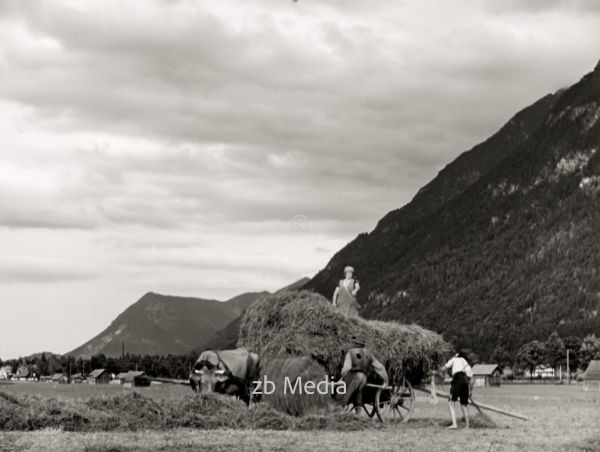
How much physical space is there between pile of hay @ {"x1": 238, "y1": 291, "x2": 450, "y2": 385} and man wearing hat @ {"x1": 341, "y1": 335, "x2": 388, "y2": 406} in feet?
0.77

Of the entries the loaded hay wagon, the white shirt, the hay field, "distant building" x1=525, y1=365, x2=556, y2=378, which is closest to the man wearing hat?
the loaded hay wagon

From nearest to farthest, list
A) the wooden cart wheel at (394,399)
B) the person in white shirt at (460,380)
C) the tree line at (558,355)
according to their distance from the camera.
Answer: the person in white shirt at (460,380) < the wooden cart wheel at (394,399) < the tree line at (558,355)

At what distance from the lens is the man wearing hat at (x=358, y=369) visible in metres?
26.9

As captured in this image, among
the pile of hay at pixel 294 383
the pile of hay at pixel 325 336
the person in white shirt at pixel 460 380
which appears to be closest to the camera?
the person in white shirt at pixel 460 380

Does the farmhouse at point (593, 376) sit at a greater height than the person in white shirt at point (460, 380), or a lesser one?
greater

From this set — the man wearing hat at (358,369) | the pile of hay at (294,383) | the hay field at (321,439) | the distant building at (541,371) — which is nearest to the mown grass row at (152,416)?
the hay field at (321,439)

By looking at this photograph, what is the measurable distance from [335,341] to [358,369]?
2.78 feet

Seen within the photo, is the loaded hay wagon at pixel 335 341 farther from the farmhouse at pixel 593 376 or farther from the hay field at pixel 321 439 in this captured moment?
the farmhouse at pixel 593 376

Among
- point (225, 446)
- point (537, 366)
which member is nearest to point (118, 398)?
point (225, 446)

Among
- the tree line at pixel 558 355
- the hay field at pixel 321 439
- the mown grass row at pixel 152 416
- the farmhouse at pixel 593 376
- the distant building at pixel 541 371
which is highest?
the tree line at pixel 558 355

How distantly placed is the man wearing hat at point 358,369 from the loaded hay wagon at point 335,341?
0.20 m

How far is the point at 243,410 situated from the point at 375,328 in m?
4.06

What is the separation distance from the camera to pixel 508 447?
2114 centimetres

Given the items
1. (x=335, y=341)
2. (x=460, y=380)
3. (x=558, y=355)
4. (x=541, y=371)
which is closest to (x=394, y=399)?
(x=460, y=380)
